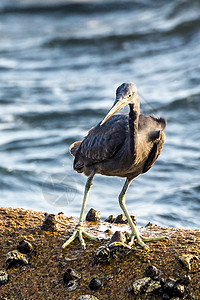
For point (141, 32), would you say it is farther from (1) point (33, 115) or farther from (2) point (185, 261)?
(2) point (185, 261)

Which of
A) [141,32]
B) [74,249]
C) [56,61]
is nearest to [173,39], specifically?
[141,32]

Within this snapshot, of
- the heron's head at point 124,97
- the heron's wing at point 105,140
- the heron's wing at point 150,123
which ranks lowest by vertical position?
the heron's wing at point 105,140

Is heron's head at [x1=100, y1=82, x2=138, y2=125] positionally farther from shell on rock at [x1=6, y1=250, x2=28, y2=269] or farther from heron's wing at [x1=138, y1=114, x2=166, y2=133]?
shell on rock at [x1=6, y1=250, x2=28, y2=269]

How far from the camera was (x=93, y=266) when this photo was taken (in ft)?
14.3

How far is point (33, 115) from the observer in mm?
11422

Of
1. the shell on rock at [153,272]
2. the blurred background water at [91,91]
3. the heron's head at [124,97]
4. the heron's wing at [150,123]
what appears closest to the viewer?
the shell on rock at [153,272]

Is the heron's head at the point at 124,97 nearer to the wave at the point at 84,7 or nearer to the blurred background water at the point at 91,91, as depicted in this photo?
the blurred background water at the point at 91,91

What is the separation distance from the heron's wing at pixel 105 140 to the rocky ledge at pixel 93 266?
2.36 feet

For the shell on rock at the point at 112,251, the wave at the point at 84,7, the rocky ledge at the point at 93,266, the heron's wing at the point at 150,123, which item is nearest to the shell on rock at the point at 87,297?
the rocky ledge at the point at 93,266

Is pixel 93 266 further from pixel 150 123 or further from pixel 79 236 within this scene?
pixel 150 123

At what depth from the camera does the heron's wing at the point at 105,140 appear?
4887 millimetres

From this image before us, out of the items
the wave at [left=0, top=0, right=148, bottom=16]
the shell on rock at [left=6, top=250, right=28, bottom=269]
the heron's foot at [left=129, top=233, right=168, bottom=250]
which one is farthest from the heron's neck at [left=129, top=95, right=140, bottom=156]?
the wave at [left=0, top=0, right=148, bottom=16]

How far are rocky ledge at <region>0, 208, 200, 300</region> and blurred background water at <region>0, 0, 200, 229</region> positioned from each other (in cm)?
184

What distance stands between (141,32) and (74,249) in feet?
38.4
